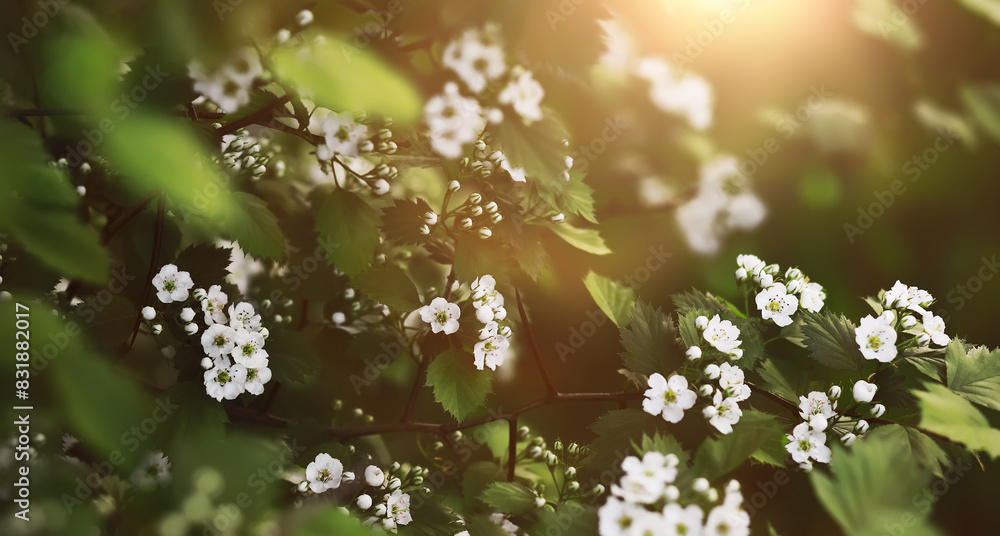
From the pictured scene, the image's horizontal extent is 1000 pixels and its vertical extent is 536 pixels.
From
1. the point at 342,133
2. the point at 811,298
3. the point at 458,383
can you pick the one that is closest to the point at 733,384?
the point at 811,298

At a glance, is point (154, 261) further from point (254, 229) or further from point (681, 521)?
point (681, 521)

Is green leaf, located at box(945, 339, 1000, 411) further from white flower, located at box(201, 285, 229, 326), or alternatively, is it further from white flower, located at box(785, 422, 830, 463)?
white flower, located at box(201, 285, 229, 326)

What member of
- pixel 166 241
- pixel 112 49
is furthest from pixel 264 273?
pixel 112 49

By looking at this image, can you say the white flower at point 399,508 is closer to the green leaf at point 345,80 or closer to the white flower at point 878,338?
the green leaf at point 345,80

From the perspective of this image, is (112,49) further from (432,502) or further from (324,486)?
(432,502)

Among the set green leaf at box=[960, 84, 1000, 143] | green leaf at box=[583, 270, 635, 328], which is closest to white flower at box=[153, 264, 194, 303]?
green leaf at box=[583, 270, 635, 328]

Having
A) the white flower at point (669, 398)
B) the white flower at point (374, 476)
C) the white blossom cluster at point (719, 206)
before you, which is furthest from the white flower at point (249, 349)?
the white blossom cluster at point (719, 206)
